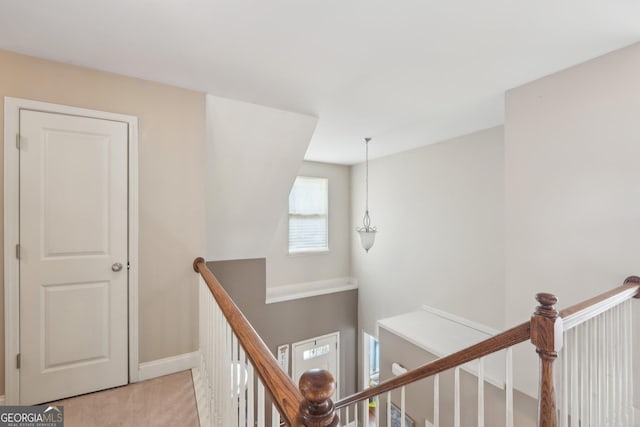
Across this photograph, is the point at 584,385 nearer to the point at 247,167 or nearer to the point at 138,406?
the point at 138,406

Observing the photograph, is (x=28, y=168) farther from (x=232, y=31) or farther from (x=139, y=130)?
(x=232, y=31)

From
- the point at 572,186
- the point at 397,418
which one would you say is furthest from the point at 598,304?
the point at 397,418

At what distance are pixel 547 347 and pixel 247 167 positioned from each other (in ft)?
9.40

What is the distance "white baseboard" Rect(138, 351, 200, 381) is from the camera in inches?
89.6

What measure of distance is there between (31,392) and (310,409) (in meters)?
2.45

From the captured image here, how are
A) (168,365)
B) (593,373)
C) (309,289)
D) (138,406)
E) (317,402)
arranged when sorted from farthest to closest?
(309,289)
(168,365)
(138,406)
(593,373)
(317,402)

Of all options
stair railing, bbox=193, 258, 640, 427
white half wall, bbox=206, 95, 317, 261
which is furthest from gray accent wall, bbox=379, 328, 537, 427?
white half wall, bbox=206, 95, 317, 261

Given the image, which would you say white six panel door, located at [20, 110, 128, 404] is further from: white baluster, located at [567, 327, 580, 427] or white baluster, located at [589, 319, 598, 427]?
white baluster, located at [589, 319, 598, 427]

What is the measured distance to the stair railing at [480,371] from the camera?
764 mm

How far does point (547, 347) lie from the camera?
44.6 inches

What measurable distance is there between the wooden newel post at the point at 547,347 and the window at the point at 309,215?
4.42 meters

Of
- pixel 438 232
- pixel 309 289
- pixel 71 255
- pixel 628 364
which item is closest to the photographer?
pixel 628 364

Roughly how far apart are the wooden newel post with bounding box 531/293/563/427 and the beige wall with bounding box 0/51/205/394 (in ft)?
7.72

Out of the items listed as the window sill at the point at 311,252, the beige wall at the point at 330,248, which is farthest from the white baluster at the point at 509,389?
the window sill at the point at 311,252
